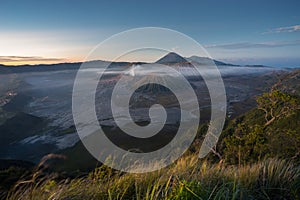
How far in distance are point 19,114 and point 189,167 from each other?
4869 inches

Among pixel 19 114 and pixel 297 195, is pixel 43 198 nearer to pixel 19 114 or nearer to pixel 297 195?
pixel 297 195

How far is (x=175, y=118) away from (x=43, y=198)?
347 feet

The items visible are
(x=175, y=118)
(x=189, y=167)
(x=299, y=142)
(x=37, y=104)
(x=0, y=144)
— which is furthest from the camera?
(x=37, y=104)

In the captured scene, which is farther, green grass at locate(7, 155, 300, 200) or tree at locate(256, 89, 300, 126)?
tree at locate(256, 89, 300, 126)

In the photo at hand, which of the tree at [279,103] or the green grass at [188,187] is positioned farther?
the tree at [279,103]

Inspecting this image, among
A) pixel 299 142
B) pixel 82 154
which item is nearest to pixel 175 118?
pixel 82 154

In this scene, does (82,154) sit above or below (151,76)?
below

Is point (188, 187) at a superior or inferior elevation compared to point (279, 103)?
superior

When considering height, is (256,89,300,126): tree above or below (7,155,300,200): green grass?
below

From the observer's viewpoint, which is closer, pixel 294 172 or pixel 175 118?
pixel 294 172

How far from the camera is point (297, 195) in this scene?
299cm

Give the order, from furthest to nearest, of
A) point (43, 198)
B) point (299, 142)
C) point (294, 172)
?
point (299, 142)
point (294, 172)
point (43, 198)

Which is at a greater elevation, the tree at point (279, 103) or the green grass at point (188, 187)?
the green grass at point (188, 187)

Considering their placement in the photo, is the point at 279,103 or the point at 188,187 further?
the point at 279,103
